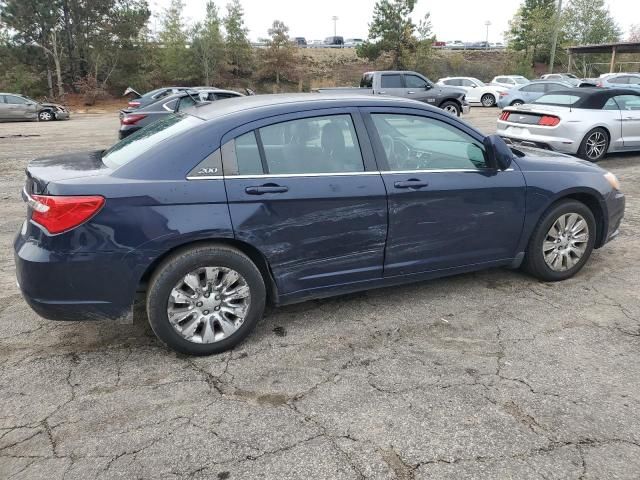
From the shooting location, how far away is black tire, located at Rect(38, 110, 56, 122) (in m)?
24.5

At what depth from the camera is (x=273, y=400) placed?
9.78 ft

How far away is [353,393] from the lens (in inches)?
119

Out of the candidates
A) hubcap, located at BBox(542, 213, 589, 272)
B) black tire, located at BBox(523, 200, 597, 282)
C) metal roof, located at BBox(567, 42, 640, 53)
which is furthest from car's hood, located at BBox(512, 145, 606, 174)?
metal roof, located at BBox(567, 42, 640, 53)

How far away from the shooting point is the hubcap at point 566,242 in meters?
A: 4.45

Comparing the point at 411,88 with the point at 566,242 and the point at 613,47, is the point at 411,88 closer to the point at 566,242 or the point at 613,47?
the point at 566,242

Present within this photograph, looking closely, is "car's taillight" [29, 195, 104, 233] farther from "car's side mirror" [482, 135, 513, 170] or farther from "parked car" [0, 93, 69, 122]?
"parked car" [0, 93, 69, 122]

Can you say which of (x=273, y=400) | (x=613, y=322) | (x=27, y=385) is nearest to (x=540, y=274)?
(x=613, y=322)

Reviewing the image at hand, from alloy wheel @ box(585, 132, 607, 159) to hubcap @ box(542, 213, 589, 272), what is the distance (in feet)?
20.6

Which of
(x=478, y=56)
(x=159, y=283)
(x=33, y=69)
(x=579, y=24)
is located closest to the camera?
(x=159, y=283)

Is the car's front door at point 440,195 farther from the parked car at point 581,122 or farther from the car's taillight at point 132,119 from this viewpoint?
the car's taillight at point 132,119

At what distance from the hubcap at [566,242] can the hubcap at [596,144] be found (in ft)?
20.8

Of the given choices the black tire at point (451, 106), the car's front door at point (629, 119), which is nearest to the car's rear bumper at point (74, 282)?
the car's front door at point (629, 119)

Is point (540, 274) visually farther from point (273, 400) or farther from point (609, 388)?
point (273, 400)

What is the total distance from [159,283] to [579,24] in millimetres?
57309
